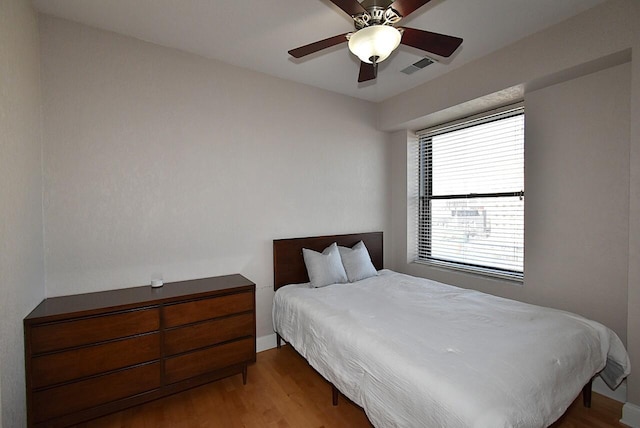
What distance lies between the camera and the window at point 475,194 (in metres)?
2.80

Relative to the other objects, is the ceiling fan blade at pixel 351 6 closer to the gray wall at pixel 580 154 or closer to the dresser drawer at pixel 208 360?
the gray wall at pixel 580 154

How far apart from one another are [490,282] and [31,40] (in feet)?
13.6

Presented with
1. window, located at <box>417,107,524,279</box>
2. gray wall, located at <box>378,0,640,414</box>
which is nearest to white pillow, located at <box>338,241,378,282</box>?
window, located at <box>417,107,524,279</box>

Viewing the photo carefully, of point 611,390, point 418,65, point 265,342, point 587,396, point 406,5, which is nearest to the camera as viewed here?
point 406,5

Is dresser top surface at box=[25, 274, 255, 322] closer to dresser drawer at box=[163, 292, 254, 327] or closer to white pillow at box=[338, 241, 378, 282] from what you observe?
dresser drawer at box=[163, 292, 254, 327]

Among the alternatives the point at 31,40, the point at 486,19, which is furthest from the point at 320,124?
the point at 31,40

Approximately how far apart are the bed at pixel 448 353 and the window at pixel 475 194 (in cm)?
72

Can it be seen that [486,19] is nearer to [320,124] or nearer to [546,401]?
[320,124]

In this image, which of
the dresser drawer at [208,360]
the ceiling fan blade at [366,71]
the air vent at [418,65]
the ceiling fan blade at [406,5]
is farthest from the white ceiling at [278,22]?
the dresser drawer at [208,360]

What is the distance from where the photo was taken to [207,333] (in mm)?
2189

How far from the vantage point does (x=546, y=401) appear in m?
1.35

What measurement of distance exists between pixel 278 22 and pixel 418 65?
56.4 inches

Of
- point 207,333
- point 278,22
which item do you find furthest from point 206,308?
point 278,22

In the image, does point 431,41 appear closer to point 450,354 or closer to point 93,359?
point 450,354
